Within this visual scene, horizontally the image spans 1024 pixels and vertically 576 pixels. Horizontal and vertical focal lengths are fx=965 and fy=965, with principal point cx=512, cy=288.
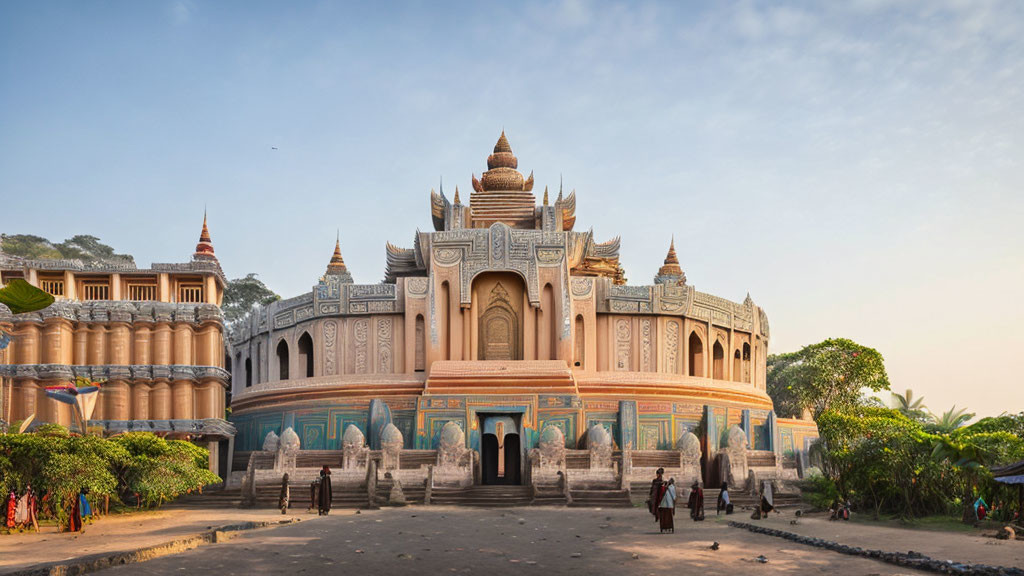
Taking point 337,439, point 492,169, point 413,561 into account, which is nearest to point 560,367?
point 337,439

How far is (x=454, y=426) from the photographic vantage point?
29.2m

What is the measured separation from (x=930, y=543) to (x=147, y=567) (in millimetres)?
13715

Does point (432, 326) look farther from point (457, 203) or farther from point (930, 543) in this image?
point (930, 543)

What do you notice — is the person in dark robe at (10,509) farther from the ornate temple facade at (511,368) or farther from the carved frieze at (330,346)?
the carved frieze at (330,346)

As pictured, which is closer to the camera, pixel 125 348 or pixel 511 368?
pixel 125 348

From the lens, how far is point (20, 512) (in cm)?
2088

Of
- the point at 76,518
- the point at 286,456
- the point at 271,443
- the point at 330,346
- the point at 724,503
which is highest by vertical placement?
the point at 330,346

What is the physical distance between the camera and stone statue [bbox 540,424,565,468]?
28.7 m

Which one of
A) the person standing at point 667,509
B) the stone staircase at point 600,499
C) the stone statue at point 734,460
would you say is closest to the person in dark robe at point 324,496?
the stone staircase at point 600,499

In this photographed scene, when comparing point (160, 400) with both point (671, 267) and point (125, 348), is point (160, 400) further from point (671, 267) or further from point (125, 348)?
point (671, 267)

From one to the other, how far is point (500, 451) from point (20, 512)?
1523 cm

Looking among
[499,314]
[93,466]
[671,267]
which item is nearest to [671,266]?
[671,267]

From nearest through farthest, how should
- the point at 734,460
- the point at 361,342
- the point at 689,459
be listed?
the point at 689,459
the point at 734,460
the point at 361,342

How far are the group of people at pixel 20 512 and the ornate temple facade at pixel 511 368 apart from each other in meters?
7.52
